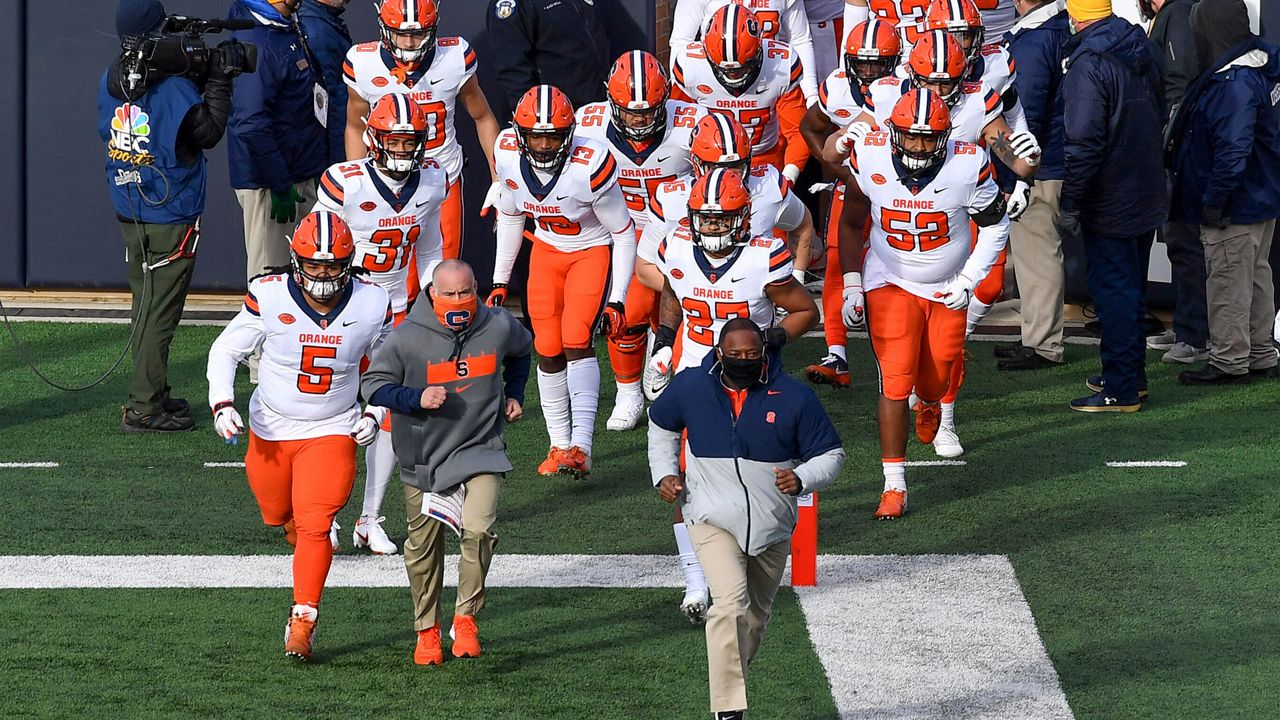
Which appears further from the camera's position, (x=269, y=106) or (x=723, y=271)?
(x=269, y=106)

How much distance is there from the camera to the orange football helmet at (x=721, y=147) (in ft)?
26.9

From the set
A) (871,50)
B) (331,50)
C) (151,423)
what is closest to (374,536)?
(151,423)

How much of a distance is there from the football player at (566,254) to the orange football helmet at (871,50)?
1485mm

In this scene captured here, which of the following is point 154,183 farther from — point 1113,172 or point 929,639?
point 1113,172

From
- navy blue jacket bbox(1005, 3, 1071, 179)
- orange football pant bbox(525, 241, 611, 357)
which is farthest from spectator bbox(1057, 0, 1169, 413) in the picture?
orange football pant bbox(525, 241, 611, 357)

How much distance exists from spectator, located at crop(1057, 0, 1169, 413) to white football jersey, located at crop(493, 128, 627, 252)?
279cm

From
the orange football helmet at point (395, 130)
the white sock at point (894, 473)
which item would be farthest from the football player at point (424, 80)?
the white sock at point (894, 473)

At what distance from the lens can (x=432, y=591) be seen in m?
6.57

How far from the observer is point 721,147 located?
323 inches

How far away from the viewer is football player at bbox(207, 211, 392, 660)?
6.54 meters

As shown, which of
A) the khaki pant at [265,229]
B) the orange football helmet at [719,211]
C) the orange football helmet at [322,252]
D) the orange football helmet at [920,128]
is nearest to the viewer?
the orange football helmet at [322,252]

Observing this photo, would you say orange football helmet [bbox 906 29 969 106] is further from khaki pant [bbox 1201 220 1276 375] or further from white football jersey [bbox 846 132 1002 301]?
khaki pant [bbox 1201 220 1276 375]

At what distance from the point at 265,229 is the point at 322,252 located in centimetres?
416

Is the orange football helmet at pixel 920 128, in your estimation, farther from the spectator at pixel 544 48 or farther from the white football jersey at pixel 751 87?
the spectator at pixel 544 48
